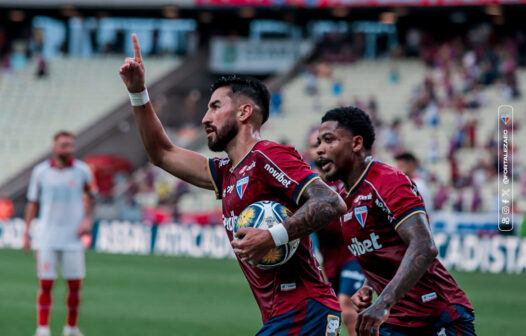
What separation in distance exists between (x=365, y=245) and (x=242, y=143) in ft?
3.46

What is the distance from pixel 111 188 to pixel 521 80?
16369 millimetres

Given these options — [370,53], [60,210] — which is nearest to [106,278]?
[60,210]

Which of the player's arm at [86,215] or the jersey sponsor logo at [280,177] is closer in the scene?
the jersey sponsor logo at [280,177]

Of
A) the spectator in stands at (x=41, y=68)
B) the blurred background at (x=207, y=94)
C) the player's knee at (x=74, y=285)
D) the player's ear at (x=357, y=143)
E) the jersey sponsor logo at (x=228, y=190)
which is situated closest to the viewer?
the jersey sponsor logo at (x=228, y=190)

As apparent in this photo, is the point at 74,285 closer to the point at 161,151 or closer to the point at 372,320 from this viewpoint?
the point at 161,151

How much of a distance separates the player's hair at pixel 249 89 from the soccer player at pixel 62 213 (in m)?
5.57

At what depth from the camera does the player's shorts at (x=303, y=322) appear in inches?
196

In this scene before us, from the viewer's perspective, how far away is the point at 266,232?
4.56 metres

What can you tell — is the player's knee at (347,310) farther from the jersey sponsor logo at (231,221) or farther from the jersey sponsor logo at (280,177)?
the jersey sponsor logo at (280,177)

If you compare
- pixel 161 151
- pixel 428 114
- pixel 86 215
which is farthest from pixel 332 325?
pixel 428 114

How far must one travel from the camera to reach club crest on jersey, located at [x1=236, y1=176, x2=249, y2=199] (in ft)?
16.7

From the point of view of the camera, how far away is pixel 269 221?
4.84 m

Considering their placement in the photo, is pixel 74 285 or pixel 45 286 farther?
pixel 74 285

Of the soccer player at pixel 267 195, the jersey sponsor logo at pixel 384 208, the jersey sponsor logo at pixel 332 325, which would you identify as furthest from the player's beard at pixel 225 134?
the jersey sponsor logo at pixel 332 325
